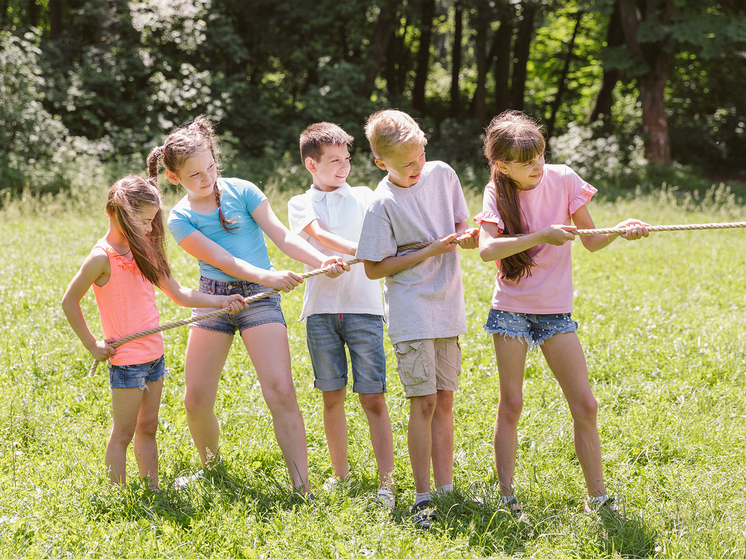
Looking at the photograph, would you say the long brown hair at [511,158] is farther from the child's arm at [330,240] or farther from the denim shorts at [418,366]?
the child's arm at [330,240]

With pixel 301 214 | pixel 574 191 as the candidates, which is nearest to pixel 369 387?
pixel 301 214

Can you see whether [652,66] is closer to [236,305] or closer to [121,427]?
[236,305]

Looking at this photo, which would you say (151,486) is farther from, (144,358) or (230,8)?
(230,8)

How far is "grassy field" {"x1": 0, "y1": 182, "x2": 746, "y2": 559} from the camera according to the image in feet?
9.99

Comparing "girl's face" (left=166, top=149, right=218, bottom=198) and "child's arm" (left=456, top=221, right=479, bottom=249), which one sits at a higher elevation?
"girl's face" (left=166, top=149, right=218, bottom=198)

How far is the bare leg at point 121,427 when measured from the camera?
138 inches

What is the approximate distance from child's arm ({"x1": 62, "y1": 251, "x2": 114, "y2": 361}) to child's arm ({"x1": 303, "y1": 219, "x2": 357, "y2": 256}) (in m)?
1.09

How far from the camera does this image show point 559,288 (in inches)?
130

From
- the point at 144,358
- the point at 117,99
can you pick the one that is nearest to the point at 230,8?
the point at 117,99

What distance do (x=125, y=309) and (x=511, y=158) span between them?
2.16m

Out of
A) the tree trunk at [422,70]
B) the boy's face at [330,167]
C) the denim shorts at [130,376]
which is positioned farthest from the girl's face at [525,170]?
the tree trunk at [422,70]

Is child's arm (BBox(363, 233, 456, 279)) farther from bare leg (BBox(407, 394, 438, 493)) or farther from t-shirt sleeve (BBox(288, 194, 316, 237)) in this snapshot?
bare leg (BBox(407, 394, 438, 493))

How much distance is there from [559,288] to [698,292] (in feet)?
16.7

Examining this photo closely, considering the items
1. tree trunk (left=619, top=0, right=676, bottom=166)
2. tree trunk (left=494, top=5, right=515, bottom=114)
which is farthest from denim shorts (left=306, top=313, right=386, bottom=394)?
tree trunk (left=494, top=5, right=515, bottom=114)
